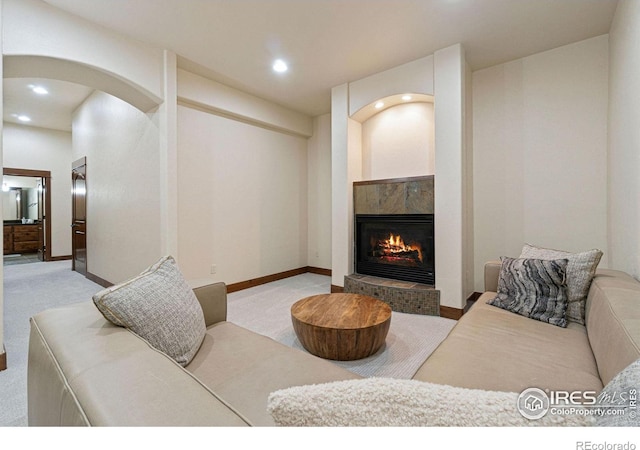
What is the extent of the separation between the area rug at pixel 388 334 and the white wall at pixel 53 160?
18.6 feet

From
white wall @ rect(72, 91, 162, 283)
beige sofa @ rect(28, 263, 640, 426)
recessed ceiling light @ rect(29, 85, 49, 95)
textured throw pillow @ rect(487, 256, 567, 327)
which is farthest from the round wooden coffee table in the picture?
recessed ceiling light @ rect(29, 85, 49, 95)

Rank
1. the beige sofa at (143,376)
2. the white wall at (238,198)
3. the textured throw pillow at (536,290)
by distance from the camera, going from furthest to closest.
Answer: the white wall at (238,198) < the textured throw pillow at (536,290) < the beige sofa at (143,376)

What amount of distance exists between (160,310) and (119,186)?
3.59 m

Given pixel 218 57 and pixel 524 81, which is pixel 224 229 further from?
pixel 524 81

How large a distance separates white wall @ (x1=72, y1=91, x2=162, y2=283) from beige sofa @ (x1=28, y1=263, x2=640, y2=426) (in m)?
2.24

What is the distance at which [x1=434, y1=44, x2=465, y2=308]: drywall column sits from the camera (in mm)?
2887

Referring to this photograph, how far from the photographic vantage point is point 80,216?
5.14 meters

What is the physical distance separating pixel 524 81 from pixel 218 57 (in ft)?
11.2

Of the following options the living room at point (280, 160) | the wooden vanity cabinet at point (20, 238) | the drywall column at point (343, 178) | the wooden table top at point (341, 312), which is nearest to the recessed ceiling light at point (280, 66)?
the living room at point (280, 160)

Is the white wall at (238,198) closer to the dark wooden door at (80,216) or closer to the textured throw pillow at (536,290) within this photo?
the dark wooden door at (80,216)

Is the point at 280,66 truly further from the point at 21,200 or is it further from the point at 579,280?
the point at 21,200

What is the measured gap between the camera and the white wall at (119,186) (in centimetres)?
323
